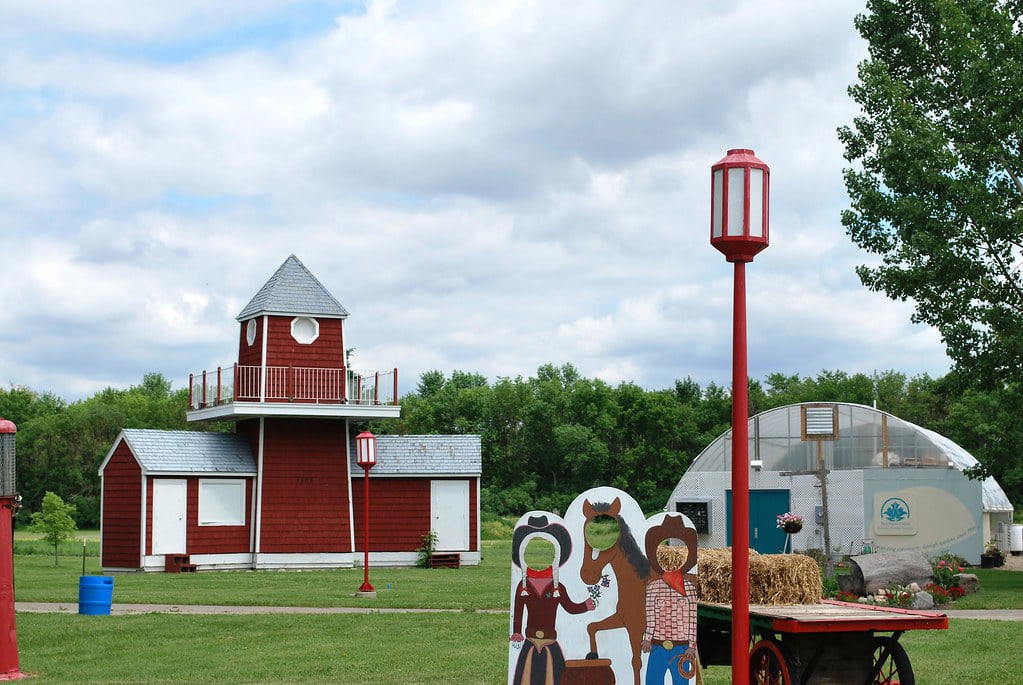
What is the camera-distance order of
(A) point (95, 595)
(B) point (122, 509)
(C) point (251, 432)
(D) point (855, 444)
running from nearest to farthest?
(A) point (95, 595)
(B) point (122, 509)
(C) point (251, 432)
(D) point (855, 444)

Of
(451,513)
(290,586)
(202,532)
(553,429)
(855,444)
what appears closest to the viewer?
(290,586)

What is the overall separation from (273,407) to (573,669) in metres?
26.0

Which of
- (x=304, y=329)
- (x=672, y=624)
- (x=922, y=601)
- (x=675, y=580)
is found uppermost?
(x=304, y=329)

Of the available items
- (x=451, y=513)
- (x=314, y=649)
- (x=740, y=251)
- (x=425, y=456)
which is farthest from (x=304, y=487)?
(x=740, y=251)

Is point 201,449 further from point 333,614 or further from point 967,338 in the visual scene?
point 967,338

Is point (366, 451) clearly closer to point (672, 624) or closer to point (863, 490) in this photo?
point (672, 624)

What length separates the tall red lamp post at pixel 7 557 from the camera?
13.4 m

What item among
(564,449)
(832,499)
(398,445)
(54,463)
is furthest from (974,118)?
(54,463)

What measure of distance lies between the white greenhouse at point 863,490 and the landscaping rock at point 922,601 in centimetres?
1393

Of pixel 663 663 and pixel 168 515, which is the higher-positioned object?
pixel 168 515

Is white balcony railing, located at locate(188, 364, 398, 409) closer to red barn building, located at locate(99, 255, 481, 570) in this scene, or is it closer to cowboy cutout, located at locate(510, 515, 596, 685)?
red barn building, located at locate(99, 255, 481, 570)

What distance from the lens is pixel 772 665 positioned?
1066cm

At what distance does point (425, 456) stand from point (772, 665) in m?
28.4

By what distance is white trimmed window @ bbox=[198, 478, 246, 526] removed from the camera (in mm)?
36094
